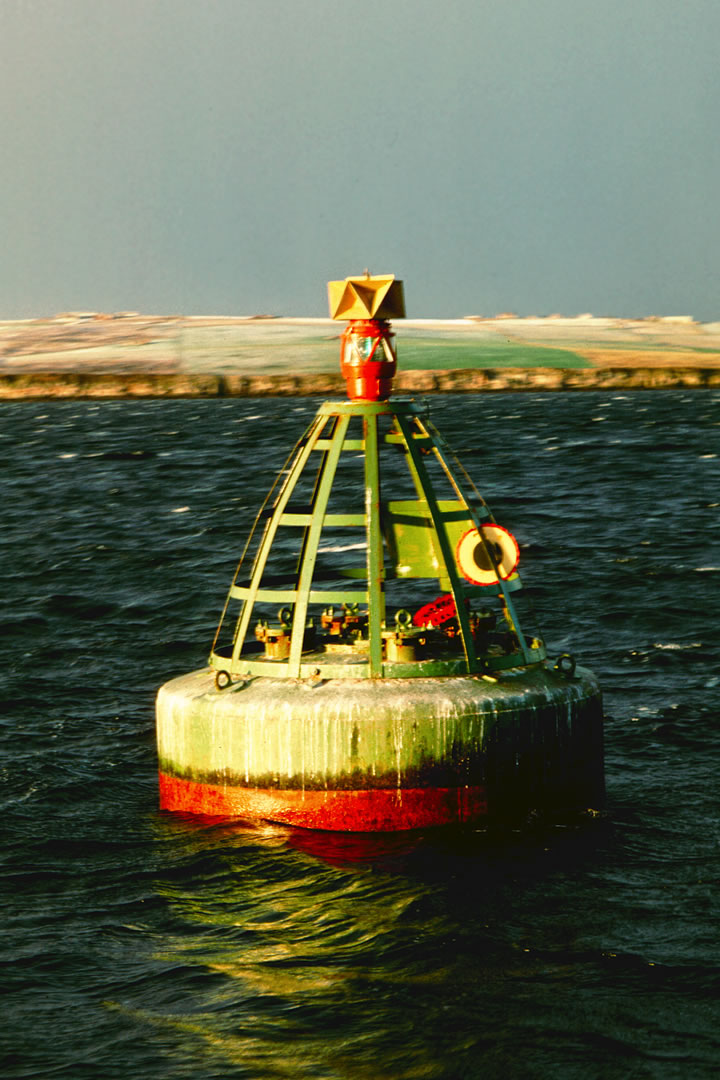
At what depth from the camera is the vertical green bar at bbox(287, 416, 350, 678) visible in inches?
503

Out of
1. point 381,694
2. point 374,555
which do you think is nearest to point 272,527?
point 374,555

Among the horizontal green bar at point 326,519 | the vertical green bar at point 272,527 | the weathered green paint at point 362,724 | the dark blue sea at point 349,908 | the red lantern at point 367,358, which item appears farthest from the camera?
the vertical green bar at point 272,527

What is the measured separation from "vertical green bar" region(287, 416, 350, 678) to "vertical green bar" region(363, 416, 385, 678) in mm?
242

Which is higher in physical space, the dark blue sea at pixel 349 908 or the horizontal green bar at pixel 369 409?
the horizontal green bar at pixel 369 409

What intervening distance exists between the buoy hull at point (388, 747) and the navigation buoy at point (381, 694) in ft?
0.04

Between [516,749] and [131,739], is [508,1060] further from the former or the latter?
[131,739]

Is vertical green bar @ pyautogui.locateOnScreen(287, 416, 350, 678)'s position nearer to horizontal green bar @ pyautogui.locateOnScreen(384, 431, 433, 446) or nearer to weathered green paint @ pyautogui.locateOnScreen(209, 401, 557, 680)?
weathered green paint @ pyautogui.locateOnScreen(209, 401, 557, 680)

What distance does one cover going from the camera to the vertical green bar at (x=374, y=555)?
41.2ft

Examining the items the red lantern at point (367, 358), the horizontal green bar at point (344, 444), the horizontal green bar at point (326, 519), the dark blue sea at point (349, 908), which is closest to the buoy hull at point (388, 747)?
the dark blue sea at point (349, 908)

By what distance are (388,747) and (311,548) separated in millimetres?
1847

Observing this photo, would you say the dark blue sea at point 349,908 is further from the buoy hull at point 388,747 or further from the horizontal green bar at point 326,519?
the horizontal green bar at point 326,519

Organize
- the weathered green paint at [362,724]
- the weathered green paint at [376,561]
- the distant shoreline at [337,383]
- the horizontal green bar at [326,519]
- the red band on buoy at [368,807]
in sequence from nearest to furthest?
the weathered green paint at [362,724] → the red band on buoy at [368,807] → the weathered green paint at [376,561] → the horizontal green bar at [326,519] → the distant shoreline at [337,383]

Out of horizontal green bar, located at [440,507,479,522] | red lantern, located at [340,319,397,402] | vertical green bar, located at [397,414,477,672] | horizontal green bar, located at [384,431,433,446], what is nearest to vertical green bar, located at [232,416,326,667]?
red lantern, located at [340,319,397,402]

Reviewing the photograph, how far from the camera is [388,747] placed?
39.7 ft
